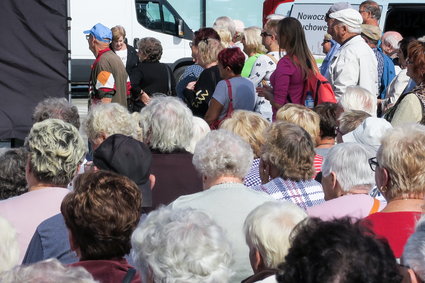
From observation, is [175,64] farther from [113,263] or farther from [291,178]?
[113,263]

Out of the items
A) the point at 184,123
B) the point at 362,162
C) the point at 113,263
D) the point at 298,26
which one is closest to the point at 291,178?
the point at 362,162

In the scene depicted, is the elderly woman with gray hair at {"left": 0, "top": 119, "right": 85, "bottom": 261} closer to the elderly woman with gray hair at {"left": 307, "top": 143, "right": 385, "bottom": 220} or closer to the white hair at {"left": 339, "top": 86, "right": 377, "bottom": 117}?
the elderly woman with gray hair at {"left": 307, "top": 143, "right": 385, "bottom": 220}

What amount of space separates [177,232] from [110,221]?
0.56m

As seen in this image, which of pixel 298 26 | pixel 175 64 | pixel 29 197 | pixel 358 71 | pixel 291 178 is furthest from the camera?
pixel 175 64

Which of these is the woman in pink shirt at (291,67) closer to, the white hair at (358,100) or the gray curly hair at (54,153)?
the white hair at (358,100)

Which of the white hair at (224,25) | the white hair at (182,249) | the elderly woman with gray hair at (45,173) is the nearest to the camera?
the white hair at (182,249)

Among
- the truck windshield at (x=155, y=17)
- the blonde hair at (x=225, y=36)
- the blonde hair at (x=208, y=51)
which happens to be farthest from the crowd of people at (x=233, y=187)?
the truck windshield at (x=155, y=17)

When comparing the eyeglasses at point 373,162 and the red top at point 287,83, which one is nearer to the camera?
the eyeglasses at point 373,162

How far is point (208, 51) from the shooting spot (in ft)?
27.7

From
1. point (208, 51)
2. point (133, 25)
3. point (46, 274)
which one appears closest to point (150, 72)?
point (208, 51)

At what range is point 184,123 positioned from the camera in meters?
5.66

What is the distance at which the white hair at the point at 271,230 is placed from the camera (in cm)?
328

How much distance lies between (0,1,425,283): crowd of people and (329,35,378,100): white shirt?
0.04ft

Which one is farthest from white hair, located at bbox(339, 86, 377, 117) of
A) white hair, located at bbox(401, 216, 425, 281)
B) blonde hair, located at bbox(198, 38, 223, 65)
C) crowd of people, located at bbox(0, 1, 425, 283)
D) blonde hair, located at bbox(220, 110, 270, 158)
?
white hair, located at bbox(401, 216, 425, 281)
